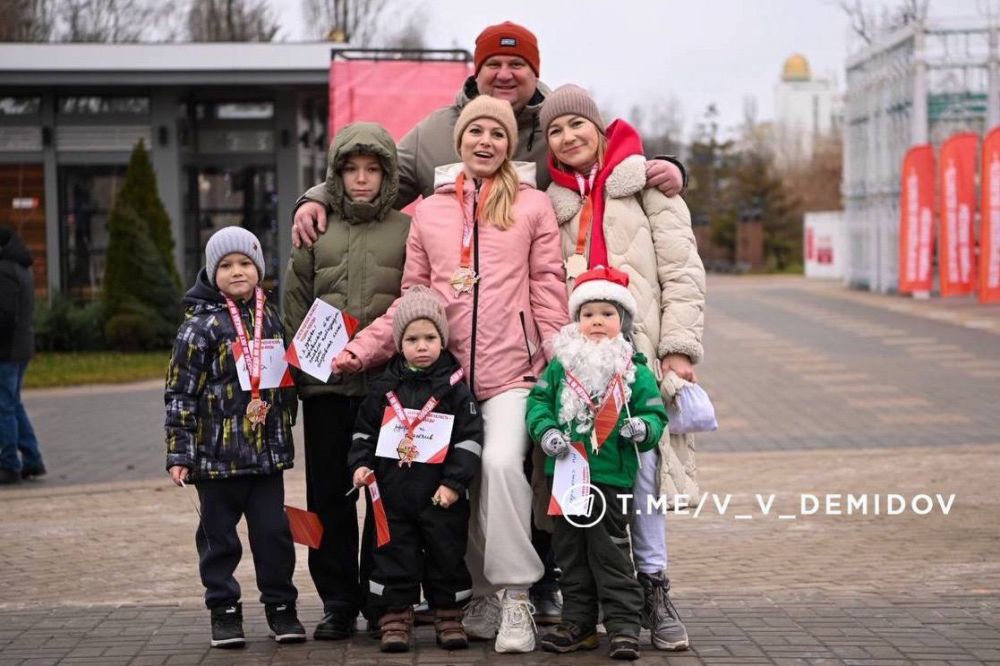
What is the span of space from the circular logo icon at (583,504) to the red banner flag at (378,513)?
69cm

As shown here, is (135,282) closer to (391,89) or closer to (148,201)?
(148,201)

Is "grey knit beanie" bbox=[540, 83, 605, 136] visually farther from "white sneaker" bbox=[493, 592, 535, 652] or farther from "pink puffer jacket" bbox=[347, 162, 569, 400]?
"white sneaker" bbox=[493, 592, 535, 652]

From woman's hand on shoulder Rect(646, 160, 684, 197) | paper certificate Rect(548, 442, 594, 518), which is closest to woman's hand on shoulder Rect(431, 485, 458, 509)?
paper certificate Rect(548, 442, 594, 518)

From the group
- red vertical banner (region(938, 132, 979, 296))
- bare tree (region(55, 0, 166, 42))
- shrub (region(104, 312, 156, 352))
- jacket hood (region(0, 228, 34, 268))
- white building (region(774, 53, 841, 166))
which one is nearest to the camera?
jacket hood (region(0, 228, 34, 268))

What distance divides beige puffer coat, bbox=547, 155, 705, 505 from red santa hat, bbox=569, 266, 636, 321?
185 mm

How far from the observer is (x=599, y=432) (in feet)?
19.1

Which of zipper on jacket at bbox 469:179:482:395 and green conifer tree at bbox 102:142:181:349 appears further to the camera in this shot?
green conifer tree at bbox 102:142:181:349

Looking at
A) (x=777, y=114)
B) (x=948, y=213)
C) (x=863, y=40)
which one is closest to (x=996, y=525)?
(x=948, y=213)

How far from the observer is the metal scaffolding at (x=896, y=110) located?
31.7 metres

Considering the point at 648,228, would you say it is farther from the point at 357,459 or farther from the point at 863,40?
the point at 863,40

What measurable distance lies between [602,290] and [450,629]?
1.44m

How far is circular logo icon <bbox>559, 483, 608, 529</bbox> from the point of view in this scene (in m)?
5.79

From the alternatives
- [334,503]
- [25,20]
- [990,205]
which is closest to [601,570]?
[334,503]

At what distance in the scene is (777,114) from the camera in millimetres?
167750
